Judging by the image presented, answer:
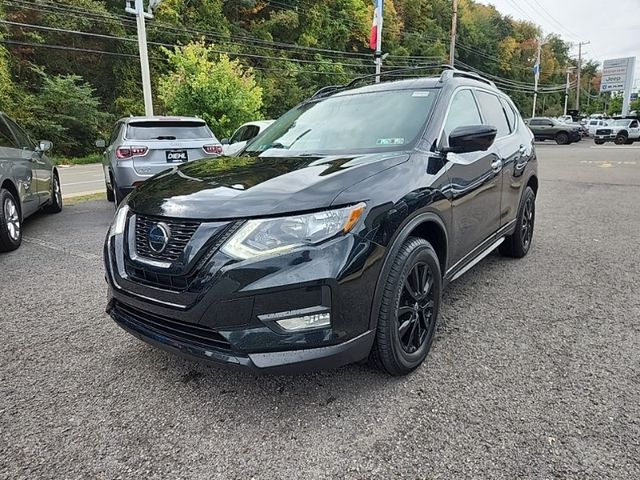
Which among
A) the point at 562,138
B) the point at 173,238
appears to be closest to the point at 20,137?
the point at 173,238

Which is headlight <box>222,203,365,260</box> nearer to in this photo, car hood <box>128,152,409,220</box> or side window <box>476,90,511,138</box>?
car hood <box>128,152,409,220</box>

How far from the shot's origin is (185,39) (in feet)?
98.5

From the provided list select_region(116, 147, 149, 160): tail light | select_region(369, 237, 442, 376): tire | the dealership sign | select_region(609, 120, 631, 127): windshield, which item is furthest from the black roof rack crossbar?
the dealership sign

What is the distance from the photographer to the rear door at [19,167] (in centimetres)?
545

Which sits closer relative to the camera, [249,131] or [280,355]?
[280,355]

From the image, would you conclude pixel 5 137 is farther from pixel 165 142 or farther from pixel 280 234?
pixel 280 234

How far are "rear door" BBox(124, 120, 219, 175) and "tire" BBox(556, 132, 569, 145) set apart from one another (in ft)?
98.3

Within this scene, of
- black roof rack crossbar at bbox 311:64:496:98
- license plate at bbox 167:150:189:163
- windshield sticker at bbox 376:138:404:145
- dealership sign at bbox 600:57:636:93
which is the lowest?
license plate at bbox 167:150:189:163

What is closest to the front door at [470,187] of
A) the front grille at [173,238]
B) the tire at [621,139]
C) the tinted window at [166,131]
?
the front grille at [173,238]

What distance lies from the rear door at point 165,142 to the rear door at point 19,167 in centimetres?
133

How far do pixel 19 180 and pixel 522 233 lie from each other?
5863mm

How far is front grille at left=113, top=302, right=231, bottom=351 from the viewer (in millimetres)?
2039

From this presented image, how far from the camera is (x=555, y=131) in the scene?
3116cm

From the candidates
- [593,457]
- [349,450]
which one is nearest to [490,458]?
[593,457]
